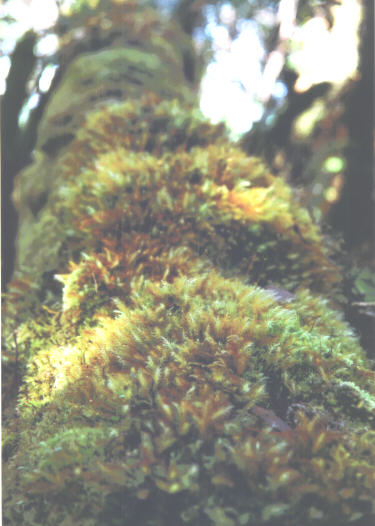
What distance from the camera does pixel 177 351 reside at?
1.49 m

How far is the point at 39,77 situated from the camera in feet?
17.2

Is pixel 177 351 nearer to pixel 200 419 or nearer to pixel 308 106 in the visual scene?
pixel 200 419

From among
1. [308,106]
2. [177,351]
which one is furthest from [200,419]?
[308,106]

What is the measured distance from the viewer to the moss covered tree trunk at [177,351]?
44.8 inches

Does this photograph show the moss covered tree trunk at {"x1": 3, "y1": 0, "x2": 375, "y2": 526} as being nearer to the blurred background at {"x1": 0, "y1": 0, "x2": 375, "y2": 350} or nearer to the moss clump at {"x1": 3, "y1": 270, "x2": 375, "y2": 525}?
the moss clump at {"x1": 3, "y1": 270, "x2": 375, "y2": 525}

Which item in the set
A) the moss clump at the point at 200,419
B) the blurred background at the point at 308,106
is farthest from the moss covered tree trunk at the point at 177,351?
the blurred background at the point at 308,106

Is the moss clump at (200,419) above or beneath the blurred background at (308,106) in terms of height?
beneath

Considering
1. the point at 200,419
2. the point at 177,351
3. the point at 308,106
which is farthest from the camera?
the point at 308,106

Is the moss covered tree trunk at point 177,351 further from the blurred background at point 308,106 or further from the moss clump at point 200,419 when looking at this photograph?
the blurred background at point 308,106

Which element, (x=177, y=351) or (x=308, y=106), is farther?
(x=308, y=106)

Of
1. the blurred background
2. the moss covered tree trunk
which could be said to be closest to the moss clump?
the moss covered tree trunk

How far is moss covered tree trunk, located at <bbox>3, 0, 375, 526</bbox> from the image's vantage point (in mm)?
1138

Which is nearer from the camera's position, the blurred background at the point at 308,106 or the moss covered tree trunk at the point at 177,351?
the moss covered tree trunk at the point at 177,351

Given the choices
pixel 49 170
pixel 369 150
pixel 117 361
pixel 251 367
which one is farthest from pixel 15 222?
pixel 369 150
